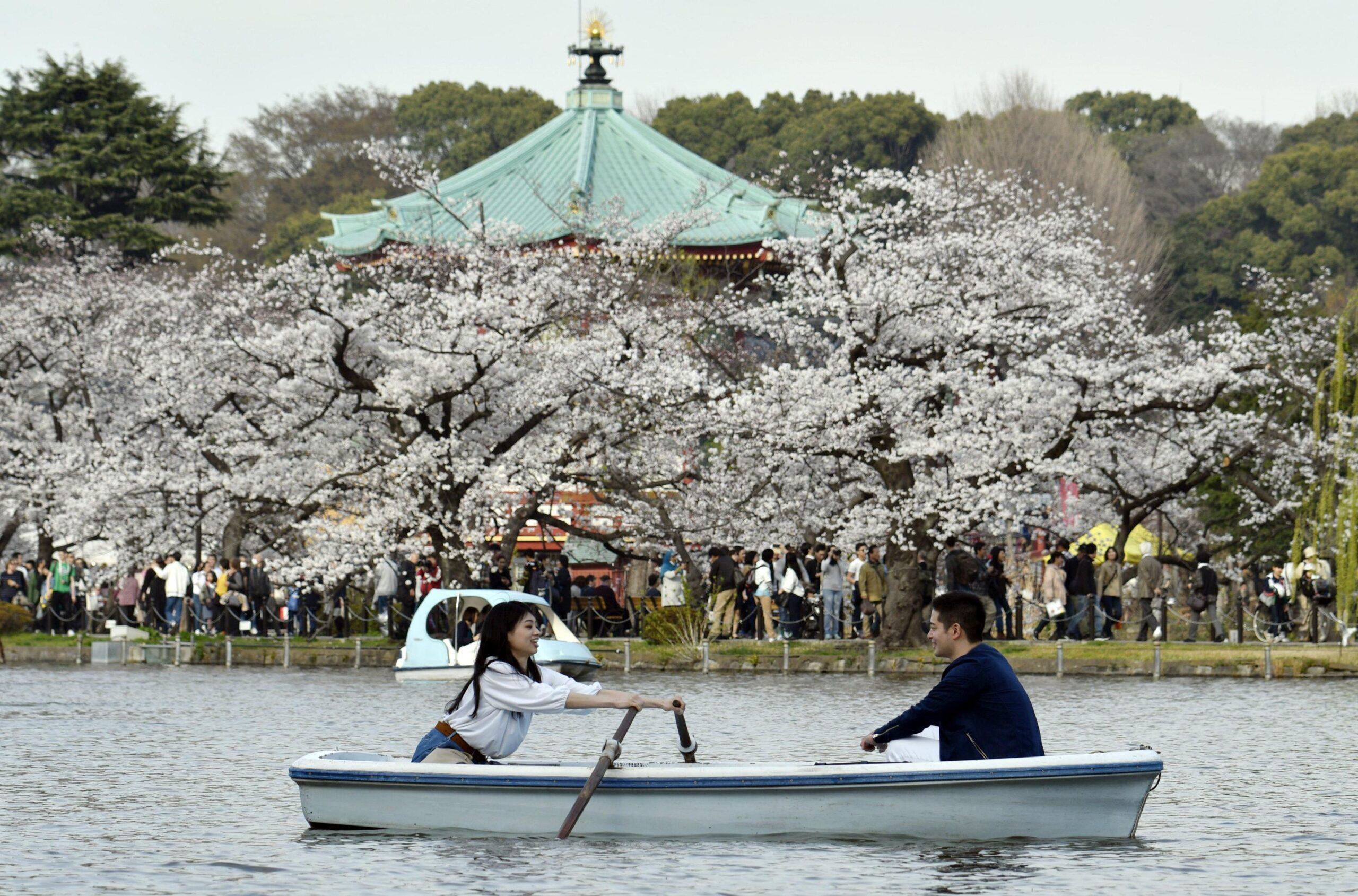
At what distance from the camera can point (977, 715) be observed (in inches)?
470

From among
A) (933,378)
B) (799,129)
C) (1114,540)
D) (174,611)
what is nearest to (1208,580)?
(933,378)

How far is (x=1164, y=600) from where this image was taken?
108 ft

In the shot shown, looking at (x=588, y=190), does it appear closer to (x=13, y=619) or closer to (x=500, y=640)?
(x=13, y=619)

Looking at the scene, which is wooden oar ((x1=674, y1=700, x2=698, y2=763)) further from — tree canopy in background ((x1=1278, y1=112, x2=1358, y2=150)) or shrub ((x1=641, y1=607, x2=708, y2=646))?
tree canopy in background ((x1=1278, y1=112, x2=1358, y2=150))

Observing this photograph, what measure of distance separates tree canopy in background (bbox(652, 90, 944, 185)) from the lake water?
46156 millimetres

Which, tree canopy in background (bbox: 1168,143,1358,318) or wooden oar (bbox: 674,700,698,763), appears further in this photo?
tree canopy in background (bbox: 1168,143,1358,318)

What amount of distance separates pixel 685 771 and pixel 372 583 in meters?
26.1

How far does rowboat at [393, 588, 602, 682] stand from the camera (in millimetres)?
29250

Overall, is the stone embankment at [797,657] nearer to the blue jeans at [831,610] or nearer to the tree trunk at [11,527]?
the blue jeans at [831,610]

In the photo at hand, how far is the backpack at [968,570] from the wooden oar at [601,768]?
21.7 metres

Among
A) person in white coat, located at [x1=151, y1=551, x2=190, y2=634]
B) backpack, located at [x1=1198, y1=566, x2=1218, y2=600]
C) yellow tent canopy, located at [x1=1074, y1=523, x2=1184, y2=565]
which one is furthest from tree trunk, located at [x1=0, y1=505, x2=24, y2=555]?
backpack, located at [x1=1198, y1=566, x2=1218, y2=600]

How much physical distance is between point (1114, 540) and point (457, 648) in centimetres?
1841

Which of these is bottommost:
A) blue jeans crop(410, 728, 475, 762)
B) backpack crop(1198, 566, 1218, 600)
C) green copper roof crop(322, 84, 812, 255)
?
blue jeans crop(410, 728, 475, 762)

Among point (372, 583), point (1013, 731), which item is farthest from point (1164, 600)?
point (1013, 731)
